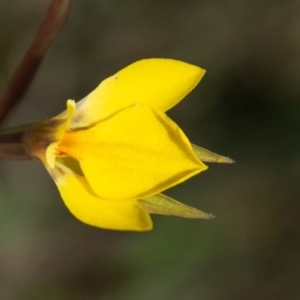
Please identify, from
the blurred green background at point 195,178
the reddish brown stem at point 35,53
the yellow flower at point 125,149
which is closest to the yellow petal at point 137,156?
the yellow flower at point 125,149

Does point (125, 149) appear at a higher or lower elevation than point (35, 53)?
lower

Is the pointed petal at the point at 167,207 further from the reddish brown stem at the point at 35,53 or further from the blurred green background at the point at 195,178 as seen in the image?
the blurred green background at the point at 195,178

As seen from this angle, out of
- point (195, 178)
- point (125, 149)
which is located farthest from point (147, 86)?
point (195, 178)

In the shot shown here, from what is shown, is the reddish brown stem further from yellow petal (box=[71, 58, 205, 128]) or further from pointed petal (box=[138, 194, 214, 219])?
pointed petal (box=[138, 194, 214, 219])

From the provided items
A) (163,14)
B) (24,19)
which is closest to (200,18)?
(163,14)

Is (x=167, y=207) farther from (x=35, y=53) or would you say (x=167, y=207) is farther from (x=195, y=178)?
(x=195, y=178)

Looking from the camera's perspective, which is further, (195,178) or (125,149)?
(195,178)

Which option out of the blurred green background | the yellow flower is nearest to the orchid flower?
the yellow flower
